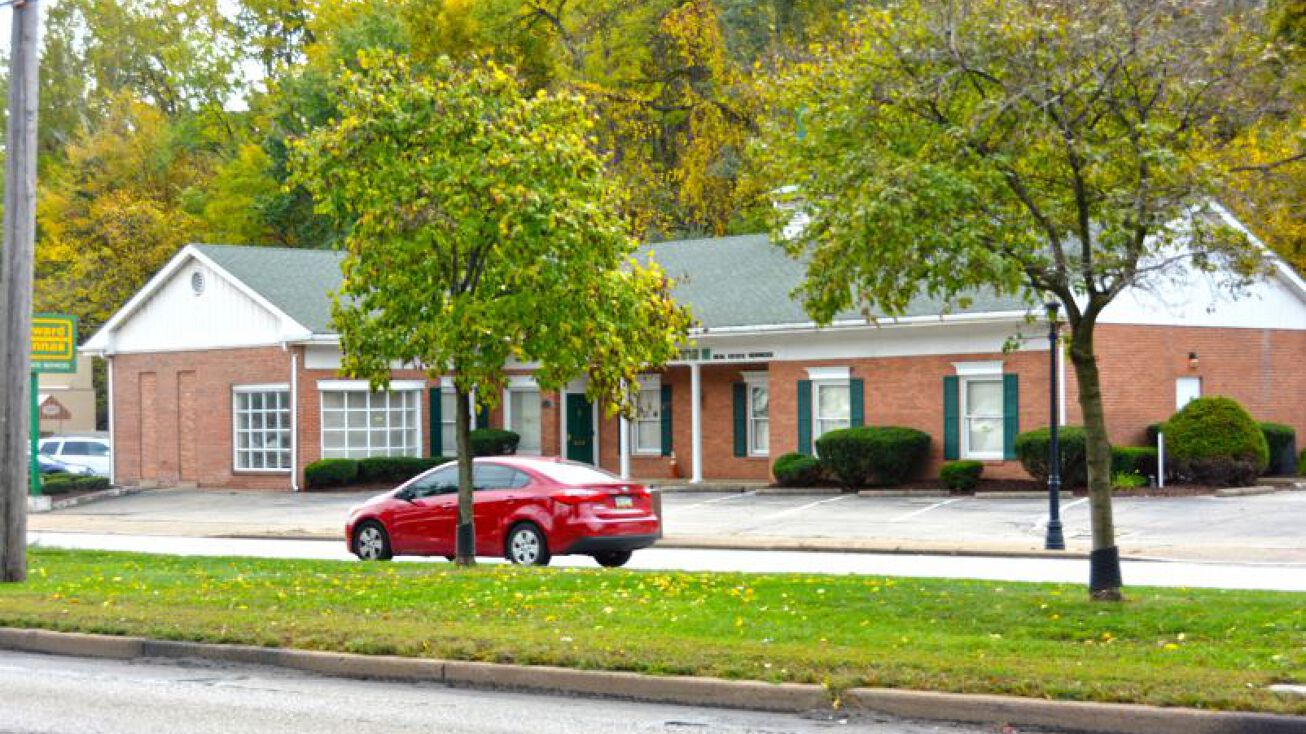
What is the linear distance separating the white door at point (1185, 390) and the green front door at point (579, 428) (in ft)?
48.6

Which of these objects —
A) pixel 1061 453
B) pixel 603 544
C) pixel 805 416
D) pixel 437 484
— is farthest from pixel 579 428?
pixel 603 544

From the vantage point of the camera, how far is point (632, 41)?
2126 inches

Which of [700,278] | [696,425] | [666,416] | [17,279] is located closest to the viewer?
[17,279]

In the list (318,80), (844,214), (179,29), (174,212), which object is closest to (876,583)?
(844,214)

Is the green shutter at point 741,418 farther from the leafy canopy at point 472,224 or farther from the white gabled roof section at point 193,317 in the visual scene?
the leafy canopy at point 472,224

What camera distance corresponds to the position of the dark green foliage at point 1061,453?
30438 millimetres

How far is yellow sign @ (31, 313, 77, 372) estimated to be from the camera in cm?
4025

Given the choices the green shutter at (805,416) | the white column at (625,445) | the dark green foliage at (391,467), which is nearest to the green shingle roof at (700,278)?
the green shutter at (805,416)

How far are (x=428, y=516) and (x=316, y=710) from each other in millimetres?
11692

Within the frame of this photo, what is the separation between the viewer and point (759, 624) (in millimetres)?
12750

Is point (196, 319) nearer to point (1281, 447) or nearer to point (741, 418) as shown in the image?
point (741, 418)

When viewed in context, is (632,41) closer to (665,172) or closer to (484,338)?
(665,172)

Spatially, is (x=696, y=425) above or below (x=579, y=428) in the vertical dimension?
above

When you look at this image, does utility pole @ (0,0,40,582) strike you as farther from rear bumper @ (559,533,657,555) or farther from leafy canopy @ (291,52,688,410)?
rear bumper @ (559,533,657,555)
